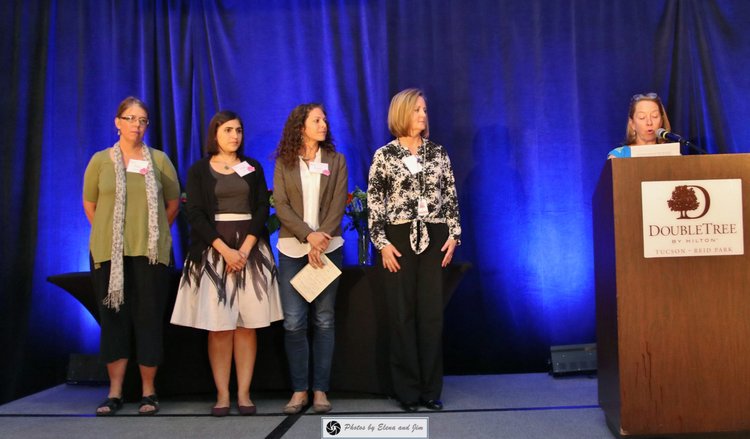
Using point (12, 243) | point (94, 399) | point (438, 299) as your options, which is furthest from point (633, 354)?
point (12, 243)

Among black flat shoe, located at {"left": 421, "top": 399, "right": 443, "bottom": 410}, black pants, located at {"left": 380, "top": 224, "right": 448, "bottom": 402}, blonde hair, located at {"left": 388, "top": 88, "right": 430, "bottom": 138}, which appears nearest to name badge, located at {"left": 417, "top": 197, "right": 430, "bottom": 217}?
black pants, located at {"left": 380, "top": 224, "right": 448, "bottom": 402}

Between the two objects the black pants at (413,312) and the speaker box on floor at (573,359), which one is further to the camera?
the speaker box on floor at (573,359)

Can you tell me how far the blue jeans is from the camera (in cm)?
332

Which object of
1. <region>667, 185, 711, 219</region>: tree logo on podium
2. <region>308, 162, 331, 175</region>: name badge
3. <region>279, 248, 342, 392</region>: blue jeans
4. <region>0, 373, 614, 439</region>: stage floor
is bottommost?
<region>0, 373, 614, 439</region>: stage floor

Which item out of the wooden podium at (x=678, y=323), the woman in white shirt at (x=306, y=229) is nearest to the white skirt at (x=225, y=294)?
the woman in white shirt at (x=306, y=229)

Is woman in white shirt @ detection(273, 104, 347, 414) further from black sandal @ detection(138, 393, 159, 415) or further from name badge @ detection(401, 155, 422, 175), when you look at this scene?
black sandal @ detection(138, 393, 159, 415)

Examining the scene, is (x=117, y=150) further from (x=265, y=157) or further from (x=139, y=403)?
(x=139, y=403)

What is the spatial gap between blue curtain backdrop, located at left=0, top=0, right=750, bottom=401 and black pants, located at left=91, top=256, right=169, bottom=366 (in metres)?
0.93

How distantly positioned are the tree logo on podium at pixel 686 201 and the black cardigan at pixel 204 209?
1.91 m

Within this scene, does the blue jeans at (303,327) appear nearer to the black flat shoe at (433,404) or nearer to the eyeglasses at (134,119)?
the black flat shoe at (433,404)

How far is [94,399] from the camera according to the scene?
150 inches

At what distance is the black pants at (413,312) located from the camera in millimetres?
3344

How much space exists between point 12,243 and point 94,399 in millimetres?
1208

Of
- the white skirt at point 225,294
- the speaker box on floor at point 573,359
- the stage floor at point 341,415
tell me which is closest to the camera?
the stage floor at point 341,415
